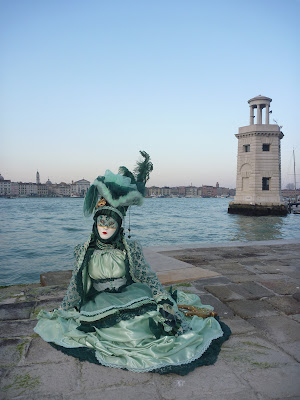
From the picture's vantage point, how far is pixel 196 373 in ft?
8.00

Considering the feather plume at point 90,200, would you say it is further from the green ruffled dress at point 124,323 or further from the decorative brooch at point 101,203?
the green ruffled dress at point 124,323

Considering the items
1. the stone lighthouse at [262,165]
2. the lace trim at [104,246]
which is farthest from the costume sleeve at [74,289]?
the stone lighthouse at [262,165]

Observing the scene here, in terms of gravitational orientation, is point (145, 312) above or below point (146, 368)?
above

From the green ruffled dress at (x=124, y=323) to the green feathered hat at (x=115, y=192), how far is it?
41 cm

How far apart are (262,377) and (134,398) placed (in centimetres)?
99

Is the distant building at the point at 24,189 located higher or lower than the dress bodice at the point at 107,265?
higher

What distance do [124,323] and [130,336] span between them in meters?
0.12

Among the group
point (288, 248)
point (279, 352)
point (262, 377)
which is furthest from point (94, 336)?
point (288, 248)

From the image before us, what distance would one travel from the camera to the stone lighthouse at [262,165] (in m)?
33.0

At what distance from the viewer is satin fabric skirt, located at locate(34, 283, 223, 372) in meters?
2.56

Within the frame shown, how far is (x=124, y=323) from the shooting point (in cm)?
280

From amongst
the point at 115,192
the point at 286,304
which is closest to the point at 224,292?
the point at 286,304

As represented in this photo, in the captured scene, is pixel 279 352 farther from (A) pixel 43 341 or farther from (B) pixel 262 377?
(A) pixel 43 341

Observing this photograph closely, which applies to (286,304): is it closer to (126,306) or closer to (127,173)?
(126,306)
